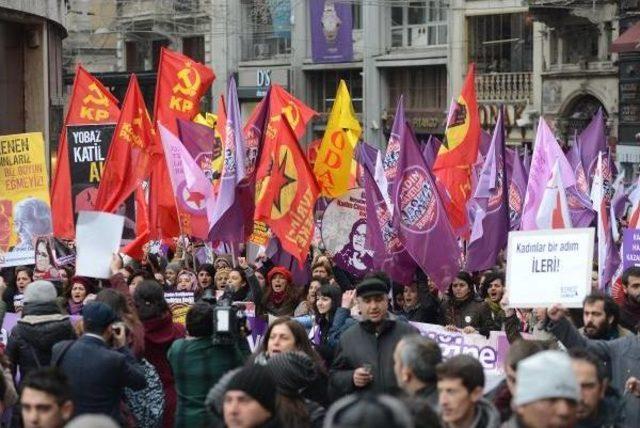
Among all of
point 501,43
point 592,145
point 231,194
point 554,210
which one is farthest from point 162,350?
point 501,43

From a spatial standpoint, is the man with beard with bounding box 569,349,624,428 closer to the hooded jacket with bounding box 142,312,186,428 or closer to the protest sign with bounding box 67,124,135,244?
the hooded jacket with bounding box 142,312,186,428

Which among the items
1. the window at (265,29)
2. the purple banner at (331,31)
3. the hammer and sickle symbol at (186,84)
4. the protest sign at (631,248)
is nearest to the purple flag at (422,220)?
the protest sign at (631,248)

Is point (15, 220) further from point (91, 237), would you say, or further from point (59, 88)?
point (59, 88)

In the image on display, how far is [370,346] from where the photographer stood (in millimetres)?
8398

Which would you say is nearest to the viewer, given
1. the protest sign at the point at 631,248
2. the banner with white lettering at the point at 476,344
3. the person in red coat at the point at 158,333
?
the person in red coat at the point at 158,333

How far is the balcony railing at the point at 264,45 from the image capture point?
5069cm

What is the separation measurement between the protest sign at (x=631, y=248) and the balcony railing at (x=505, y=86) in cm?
2867

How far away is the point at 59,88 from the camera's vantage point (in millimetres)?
27844

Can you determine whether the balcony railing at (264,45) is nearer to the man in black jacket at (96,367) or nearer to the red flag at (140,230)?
the red flag at (140,230)

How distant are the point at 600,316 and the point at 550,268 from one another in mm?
436

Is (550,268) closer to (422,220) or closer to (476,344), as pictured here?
(476,344)

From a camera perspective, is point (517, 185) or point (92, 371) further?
point (517, 185)

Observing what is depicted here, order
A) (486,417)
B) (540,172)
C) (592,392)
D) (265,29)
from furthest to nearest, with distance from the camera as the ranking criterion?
(265,29) → (540,172) → (592,392) → (486,417)

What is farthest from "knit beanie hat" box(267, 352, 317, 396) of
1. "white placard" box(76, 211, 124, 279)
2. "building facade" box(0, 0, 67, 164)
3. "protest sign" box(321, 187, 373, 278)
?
"building facade" box(0, 0, 67, 164)
